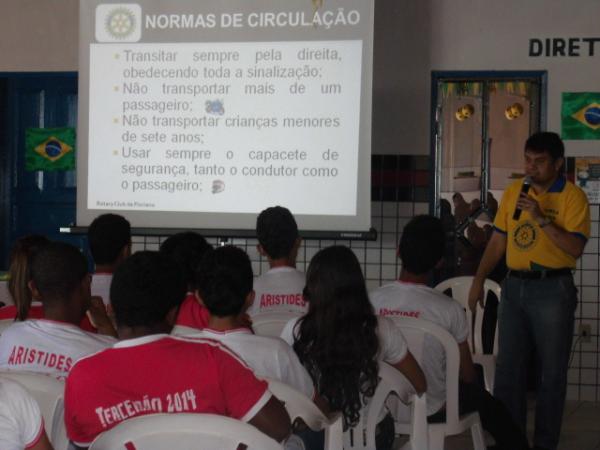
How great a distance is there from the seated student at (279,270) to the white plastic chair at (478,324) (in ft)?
2.88

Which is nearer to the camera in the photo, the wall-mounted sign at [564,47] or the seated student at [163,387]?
the seated student at [163,387]

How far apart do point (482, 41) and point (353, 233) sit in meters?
1.46

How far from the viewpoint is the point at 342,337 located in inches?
102

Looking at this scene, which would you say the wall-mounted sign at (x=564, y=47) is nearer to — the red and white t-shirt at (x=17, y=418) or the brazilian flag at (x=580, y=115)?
the brazilian flag at (x=580, y=115)

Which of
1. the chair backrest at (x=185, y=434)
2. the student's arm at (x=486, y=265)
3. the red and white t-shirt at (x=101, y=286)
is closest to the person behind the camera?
the chair backrest at (x=185, y=434)

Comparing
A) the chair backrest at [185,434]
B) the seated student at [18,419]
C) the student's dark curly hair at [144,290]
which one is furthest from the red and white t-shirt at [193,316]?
the chair backrest at [185,434]

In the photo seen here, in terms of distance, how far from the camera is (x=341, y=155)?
539cm

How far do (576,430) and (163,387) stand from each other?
3.52 metres

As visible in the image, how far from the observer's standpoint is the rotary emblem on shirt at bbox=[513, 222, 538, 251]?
411 cm

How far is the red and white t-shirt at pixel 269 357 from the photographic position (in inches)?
89.7

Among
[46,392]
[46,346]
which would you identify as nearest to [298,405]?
[46,392]

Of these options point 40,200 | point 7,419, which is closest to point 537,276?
point 7,419

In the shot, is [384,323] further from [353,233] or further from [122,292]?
[353,233]

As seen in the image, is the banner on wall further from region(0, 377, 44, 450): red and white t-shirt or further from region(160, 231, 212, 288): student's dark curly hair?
region(0, 377, 44, 450): red and white t-shirt
